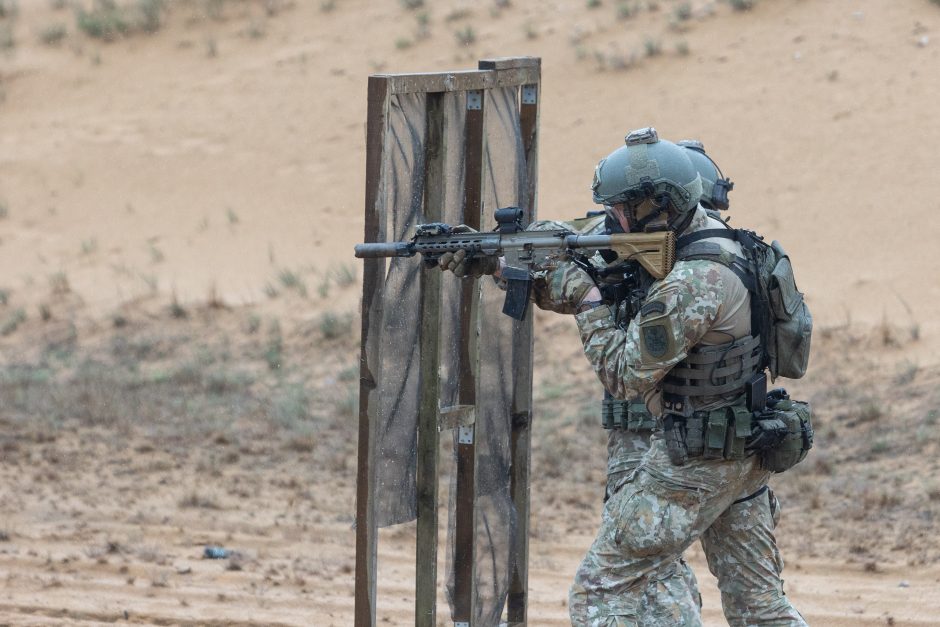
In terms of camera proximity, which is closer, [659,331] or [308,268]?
[659,331]

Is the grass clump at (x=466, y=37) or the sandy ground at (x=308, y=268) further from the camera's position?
the grass clump at (x=466, y=37)

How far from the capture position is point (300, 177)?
1705 cm

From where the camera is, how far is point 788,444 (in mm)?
4551

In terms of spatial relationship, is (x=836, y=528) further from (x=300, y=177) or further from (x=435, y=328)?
(x=300, y=177)

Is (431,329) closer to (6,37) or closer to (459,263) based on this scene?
(459,263)

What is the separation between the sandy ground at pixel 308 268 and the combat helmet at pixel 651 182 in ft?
8.35

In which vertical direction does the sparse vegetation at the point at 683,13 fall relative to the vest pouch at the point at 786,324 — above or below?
above

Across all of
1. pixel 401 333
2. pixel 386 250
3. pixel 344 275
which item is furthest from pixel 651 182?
pixel 344 275

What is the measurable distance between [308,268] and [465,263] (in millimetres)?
9890

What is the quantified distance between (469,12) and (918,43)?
6.44 metres

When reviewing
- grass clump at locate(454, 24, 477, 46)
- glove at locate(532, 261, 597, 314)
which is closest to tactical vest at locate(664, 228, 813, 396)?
glove at locate(532, 261, 597, 314)

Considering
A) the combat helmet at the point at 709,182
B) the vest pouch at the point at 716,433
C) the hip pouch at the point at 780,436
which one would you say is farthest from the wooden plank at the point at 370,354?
the combat helmet at the point at 709,182

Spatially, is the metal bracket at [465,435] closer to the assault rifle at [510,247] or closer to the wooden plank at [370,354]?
the wooden plank at [370,354]

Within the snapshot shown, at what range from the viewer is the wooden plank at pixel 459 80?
4621 millimetres
